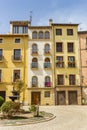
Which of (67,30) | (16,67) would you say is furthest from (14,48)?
(67,30)

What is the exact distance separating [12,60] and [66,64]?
9596mm

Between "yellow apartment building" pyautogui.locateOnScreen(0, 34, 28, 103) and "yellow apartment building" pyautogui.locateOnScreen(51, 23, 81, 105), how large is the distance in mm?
5551

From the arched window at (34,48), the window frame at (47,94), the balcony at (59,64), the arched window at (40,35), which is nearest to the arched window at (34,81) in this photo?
the window frame at (47,94)

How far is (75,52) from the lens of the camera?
41.0 meters

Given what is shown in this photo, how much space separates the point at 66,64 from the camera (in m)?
40.3

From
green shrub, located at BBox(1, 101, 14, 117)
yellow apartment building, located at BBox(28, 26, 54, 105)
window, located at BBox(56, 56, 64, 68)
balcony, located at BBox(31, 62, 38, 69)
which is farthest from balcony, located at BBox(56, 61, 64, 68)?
green shrub, located at BBox(1, 101, 14, 117)

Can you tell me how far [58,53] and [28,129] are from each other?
91.8 ft

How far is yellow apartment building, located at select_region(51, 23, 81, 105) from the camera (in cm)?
3925

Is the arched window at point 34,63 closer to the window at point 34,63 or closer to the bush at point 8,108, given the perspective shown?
the window at point 34,63

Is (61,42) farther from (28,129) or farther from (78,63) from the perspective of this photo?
(28,129)

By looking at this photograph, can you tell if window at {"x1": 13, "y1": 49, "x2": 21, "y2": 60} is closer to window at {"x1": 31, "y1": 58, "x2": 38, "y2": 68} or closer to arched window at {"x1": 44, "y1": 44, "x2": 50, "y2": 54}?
window at {"x1": 31, "y1": 58, "x2": 38, "y2": 68}

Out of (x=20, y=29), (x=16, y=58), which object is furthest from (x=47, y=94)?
(x=20, y=29)

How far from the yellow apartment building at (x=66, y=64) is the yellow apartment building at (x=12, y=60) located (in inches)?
219

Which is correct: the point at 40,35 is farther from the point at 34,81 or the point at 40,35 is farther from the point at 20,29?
the point at 34,81
